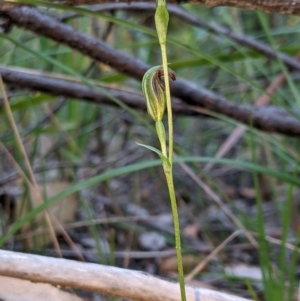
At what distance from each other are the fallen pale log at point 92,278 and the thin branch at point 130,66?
0.34 meters

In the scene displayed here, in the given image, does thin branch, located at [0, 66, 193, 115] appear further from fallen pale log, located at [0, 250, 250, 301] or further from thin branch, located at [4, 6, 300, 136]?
fallen pale log, located at [0, 250, 250, 301]

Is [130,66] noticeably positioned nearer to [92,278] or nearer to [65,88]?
[65,88]

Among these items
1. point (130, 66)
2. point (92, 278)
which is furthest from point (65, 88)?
point (92, 278)

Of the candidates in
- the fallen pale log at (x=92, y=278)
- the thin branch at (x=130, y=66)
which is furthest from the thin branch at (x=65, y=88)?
the fallen pale log at (x=92, y=278)

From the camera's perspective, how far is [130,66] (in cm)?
97

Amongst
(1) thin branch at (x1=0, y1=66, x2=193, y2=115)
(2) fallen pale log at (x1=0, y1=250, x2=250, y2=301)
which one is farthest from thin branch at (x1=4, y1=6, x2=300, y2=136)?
(2) fallen pale log at (x1=0, y1=250, x2=250, y2=301)

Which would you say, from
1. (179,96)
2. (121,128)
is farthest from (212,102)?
(121,128)

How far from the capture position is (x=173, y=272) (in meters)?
1.15

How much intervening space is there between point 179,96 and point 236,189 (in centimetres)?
95

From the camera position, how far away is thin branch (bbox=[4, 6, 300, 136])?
31.4 inches

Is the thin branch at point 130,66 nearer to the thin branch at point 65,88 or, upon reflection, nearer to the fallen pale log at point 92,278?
the thin branch at point 65,88

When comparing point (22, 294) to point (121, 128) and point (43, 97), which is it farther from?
point (121, 128)

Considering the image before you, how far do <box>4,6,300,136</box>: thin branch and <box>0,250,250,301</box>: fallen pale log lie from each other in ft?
1.13

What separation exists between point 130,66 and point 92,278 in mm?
506
